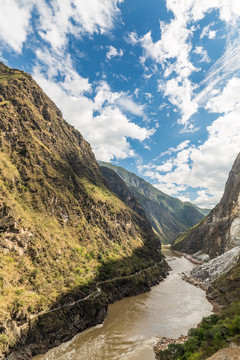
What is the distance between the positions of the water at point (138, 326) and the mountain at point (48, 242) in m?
3.03

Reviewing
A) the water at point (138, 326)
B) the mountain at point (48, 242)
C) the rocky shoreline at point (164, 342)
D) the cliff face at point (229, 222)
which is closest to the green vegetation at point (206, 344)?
the rocky shoreline at point (164, 342)

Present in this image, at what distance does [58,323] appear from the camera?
40.8 meters

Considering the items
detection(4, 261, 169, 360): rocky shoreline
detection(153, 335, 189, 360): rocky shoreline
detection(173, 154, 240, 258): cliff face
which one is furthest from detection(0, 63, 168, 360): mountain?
detection(173, 154, 240, 258): cliff face

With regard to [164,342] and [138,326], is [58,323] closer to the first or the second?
[138,326]

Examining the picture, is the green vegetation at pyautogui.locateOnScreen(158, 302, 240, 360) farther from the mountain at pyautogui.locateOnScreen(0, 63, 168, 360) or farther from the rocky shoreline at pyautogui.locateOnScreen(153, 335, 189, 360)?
the mountain at pyautogui.locateOnScreen(0, 63, 168, 360)

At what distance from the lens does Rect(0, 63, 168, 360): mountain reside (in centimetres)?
3894

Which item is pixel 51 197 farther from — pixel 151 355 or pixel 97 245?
pixel 151 355

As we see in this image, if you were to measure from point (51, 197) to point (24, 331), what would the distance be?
137 ft

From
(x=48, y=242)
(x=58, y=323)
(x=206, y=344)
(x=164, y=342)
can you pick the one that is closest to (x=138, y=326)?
(x=164, y=342)

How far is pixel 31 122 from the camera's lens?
9188cm

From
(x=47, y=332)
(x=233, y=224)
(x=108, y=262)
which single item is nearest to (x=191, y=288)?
(x=108, y=262)

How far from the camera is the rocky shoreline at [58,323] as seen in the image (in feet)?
113

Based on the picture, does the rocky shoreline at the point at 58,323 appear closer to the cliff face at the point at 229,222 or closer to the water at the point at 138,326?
the water at the point at 138,326

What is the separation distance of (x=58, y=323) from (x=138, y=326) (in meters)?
19.2
